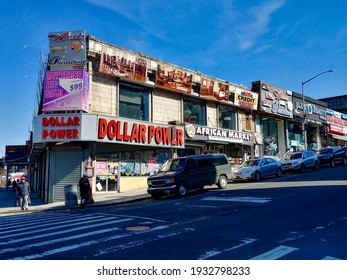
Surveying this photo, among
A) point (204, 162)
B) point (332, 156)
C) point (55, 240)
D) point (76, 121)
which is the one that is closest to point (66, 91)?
point (76, 121)

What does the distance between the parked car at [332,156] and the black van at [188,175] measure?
14081 mm

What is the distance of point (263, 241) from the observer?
673 centimetres

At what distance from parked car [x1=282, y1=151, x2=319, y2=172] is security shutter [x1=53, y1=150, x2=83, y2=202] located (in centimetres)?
1638

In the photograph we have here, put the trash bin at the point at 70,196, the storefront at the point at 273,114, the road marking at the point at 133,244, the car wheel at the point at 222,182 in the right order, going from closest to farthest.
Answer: the road marking at the point at 133,244 < the trash bin at the point at 70,196 < the car wheel at the point at 222,182 < the storefront at the point at 273,114

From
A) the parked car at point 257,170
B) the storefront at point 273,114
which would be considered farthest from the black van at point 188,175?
the storefront at point 273,114

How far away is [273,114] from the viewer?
36.1 meters

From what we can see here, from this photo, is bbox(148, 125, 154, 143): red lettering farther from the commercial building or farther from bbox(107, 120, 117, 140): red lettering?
bbox(107, 120, 117, 140): red lettering

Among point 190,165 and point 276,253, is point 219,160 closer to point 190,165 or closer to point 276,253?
point 190,165

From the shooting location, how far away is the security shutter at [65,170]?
20061 mm

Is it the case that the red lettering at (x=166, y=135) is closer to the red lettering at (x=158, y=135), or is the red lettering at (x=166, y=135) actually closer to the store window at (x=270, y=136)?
the red lettering at (x=158, y=135)

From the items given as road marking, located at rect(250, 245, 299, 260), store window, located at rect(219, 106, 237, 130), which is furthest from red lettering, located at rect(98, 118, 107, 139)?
road marking, located at rect(250, 245, 299, 260)

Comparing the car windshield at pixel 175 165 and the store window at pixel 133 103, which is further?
the store window at pixel 133 103

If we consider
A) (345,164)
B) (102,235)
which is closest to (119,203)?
(102,235)

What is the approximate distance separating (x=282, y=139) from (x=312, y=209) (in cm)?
3051
